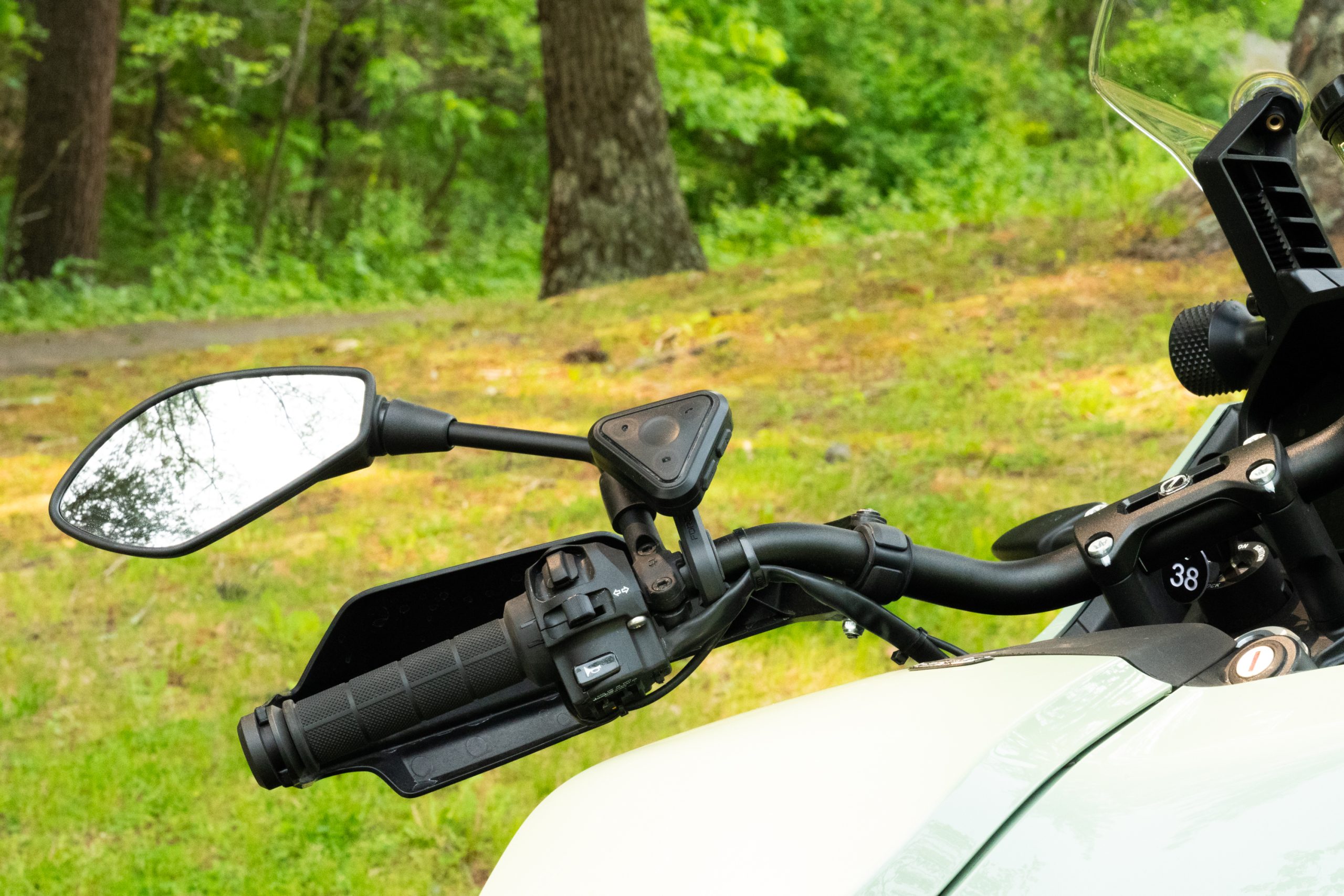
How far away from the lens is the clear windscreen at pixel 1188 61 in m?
1.19

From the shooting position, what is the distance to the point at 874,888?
69 centimetres

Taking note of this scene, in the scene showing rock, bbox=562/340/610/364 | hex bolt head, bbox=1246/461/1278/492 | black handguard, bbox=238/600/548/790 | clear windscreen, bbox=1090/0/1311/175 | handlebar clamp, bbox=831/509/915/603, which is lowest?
rock, bbox=562/340/610/364

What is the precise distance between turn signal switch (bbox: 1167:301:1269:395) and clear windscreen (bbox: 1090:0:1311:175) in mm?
159

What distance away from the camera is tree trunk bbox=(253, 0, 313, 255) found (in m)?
15.0

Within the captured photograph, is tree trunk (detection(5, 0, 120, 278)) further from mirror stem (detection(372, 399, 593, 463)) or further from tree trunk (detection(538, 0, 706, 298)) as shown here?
mirror stem (detection(372, 399, 593, 463))

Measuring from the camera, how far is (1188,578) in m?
1.09

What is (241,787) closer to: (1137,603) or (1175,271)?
(1137,603)

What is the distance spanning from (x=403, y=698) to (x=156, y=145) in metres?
19.8

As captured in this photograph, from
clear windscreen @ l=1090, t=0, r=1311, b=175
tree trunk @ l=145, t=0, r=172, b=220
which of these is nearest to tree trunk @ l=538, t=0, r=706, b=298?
clear windscreen @ l=1090, t=0, r=1311, b=175

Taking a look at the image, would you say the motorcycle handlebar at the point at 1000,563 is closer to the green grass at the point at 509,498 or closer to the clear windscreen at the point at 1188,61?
the clear windscreen at the point at 1188,61

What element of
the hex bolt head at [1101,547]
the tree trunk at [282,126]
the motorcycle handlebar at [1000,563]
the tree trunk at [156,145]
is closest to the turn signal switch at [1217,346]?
the motorcycle handlebar at [1000,563]

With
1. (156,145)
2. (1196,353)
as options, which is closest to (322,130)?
(156,145)

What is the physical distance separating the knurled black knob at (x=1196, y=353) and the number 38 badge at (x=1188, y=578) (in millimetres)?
180

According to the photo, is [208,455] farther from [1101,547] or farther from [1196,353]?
[1196,353]
